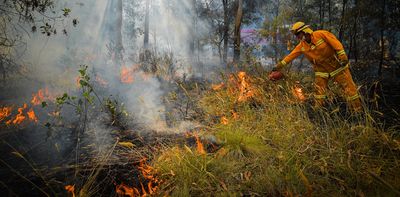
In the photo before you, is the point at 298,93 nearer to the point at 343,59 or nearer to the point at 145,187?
the point at 343,59

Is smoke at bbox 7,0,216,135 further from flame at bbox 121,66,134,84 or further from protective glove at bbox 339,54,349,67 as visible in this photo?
protective glove at bbox 339,54,349,67

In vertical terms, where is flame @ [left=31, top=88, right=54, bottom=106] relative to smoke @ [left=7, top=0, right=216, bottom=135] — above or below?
below

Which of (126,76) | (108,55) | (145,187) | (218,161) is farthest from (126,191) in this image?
(108,55)

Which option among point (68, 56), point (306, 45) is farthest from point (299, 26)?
point (68, 56)

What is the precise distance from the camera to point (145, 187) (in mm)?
2863

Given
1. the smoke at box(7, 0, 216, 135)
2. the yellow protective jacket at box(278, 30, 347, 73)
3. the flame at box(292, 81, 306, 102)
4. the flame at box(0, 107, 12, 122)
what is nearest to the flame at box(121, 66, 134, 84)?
the smoke at box(7, 0, 216, 135)

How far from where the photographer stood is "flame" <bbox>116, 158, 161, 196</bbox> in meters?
2.71

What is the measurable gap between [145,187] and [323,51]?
4212 millimetres

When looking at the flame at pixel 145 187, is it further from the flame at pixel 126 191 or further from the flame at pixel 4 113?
the flame at pixel 4 113

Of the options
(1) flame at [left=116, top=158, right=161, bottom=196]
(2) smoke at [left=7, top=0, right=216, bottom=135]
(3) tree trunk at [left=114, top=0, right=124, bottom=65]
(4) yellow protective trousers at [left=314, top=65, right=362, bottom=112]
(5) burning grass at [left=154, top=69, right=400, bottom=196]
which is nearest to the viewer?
(5) burning grass at [left=154, top=69, right=400, bottom=196]

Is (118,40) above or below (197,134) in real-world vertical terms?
above

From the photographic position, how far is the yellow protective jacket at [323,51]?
494 cm

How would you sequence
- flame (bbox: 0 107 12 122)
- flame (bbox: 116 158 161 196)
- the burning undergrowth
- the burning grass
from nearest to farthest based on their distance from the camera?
the burning grass < flame (bbox: 116 158 161 196) < the burning undergrowth < flame (bbox: 0 107 12 122)

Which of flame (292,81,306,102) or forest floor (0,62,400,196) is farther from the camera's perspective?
flame (292,81,306,102)
